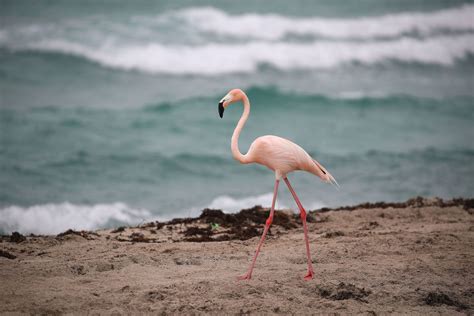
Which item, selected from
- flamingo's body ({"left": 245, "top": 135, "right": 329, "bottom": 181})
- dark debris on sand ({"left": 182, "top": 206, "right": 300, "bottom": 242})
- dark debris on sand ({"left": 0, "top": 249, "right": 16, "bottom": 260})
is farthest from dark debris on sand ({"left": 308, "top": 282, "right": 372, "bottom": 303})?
dark debris on sand ({"left": 0, "top": 249, "right": 16, "bottom": 260})

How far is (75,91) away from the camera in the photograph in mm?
24828

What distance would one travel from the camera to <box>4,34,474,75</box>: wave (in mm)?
27031

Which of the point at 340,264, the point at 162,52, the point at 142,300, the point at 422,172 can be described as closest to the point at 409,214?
the point at 340,264

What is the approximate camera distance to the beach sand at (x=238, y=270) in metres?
6.04

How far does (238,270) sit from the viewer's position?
713 centimetres

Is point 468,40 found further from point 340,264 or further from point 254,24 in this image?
point 340,264

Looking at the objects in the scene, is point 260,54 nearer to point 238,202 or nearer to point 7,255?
point 238,202

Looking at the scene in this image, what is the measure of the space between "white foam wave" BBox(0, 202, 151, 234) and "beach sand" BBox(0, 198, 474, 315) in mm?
4584

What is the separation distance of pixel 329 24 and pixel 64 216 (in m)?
19.5

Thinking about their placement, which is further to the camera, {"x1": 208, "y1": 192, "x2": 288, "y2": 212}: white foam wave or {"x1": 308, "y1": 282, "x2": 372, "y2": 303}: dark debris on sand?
{"x1": 208, "y1": 192, "x2": 288, "y2": 212}: white foam wave

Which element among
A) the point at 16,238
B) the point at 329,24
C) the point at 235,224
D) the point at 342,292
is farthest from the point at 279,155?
the point at 329,24

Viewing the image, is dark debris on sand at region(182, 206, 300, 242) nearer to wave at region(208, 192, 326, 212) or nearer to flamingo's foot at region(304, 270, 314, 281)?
flamingo's foot at region(304, 270, 314, 281)

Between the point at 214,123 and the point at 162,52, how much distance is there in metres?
5.98

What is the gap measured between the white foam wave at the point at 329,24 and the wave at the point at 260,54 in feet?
1.81
